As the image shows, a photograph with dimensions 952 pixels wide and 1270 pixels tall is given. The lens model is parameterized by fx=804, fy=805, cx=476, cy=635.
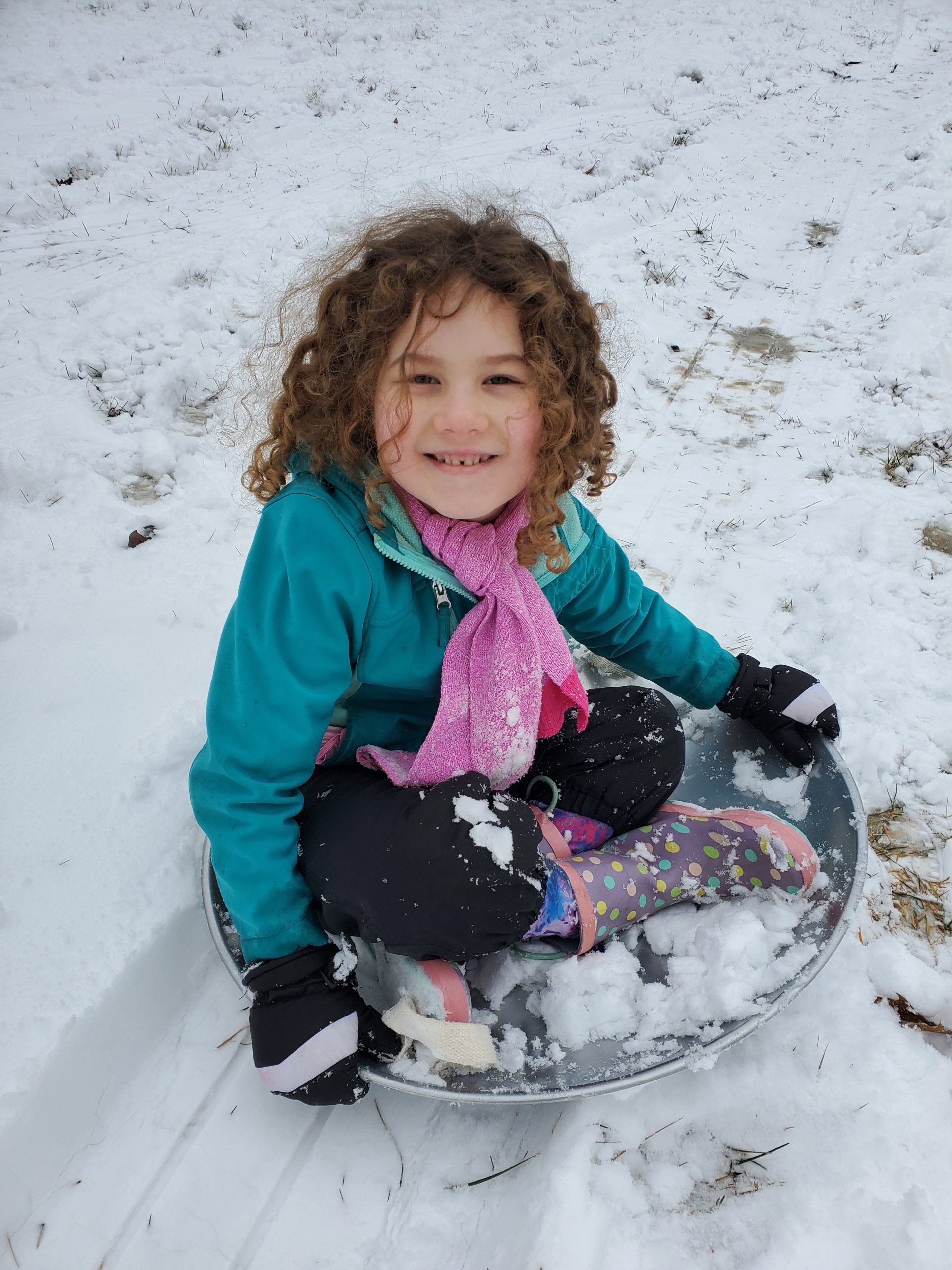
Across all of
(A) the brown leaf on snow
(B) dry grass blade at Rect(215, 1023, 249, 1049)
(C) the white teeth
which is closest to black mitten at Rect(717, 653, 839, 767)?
(C) the white teeth

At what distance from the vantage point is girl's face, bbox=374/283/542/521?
3.66 feet

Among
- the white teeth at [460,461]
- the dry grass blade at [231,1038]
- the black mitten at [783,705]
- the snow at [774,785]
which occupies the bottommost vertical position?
the dry grass blade at [231,1038]

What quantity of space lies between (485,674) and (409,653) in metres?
0.13

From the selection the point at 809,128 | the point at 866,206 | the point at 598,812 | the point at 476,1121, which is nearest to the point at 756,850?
the point at 598,812

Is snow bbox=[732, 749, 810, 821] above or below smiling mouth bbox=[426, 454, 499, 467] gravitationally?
below

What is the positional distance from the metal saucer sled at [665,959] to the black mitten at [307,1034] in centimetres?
4

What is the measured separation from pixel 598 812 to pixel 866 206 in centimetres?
443

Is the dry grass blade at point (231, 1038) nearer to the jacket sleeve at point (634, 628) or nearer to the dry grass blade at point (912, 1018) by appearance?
the jacket sleeve at point (634, 628)

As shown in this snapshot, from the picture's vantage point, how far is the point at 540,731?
1483mm

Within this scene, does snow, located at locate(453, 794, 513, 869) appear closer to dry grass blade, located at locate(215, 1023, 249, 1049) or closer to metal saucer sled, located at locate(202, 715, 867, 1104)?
metal saucer sled, located at locate(202, 715, 867, 1104)

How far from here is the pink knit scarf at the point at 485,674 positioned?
1.27 meters

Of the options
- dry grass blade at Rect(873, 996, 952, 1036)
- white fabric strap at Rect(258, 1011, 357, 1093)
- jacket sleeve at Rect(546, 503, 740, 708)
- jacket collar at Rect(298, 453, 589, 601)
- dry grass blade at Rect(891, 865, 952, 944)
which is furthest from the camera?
jacket sleeve at Rect(546, 503, 740, 708)

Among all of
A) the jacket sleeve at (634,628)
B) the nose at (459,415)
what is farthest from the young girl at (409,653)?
the jacket sleeve at (634,628)

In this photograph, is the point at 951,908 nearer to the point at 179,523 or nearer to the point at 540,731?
the point at 540,731
